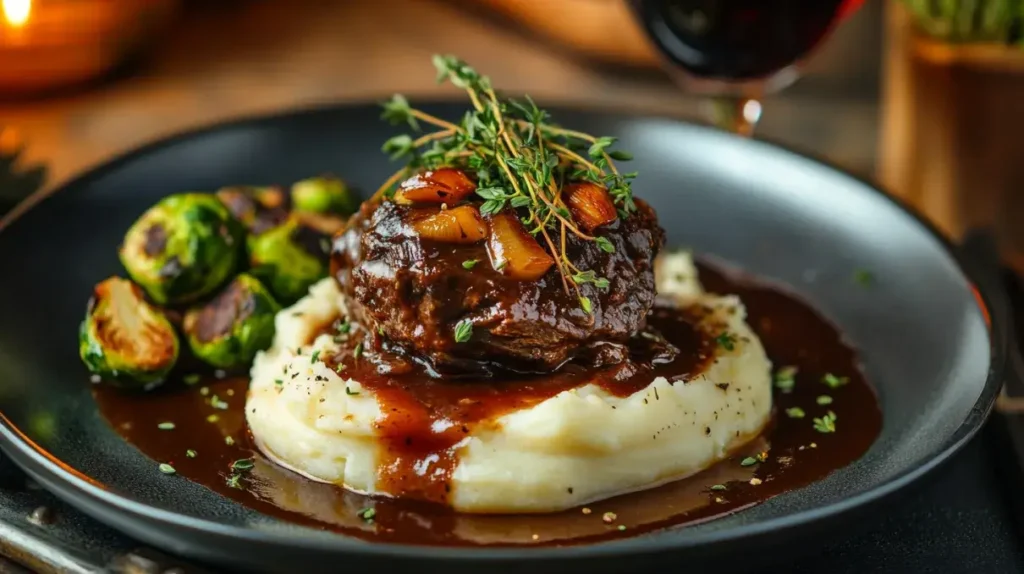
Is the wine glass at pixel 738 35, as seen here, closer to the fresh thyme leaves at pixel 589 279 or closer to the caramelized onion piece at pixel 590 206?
the caramelized onion piece at pixel 590 206

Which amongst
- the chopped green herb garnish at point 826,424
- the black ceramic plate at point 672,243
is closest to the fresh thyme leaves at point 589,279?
the black ceramic plate at point 672,243

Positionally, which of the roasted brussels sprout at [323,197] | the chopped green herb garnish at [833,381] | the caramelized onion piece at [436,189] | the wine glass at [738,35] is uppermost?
the wine glass at [738,35]

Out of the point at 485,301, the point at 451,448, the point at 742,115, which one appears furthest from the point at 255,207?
the point at 742,115

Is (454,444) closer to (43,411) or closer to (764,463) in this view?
(764,463)

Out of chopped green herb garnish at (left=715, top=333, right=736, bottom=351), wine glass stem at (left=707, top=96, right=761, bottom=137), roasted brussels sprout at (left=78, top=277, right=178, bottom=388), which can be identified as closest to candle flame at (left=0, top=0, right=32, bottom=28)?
roasted brussels sprout at (left=78, top=277, right=178, bottom=388)

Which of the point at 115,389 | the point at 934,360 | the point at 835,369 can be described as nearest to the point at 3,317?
the point at 115,389

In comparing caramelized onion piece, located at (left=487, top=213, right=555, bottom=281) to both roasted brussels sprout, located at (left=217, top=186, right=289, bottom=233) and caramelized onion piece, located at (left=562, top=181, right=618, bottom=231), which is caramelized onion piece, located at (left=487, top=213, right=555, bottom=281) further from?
roasted brussels sprout, located at (left=217, top=186, right=289, bottom=233)
